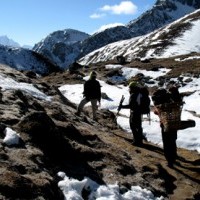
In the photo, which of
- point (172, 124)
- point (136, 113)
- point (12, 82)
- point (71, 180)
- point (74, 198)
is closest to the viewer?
point (74, 198)

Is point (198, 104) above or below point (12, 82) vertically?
below

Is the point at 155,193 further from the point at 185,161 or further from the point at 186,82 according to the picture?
the point at 186,82

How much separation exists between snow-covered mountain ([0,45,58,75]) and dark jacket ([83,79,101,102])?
318 ft

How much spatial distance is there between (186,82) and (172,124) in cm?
3692

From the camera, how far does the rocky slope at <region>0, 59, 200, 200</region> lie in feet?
32.2

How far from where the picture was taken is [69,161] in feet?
40.4

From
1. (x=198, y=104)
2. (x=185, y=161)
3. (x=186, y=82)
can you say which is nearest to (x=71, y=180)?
(x=185, y=161)

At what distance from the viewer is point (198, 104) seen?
122 ft

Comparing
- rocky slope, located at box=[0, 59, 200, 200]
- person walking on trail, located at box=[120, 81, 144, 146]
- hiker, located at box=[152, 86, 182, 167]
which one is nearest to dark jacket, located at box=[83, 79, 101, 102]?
rocky slope, located at box=[0, 59, 200, 200]

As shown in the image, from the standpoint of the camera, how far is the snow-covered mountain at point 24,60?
120125mm

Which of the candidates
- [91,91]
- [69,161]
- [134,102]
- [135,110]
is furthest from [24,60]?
[69,161]

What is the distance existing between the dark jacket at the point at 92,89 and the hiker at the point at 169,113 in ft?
20.5

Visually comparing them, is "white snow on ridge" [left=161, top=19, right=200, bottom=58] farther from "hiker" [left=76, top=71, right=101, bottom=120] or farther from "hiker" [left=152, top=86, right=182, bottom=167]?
"hiker" [left=152, top=86, right=182, bottom=167]

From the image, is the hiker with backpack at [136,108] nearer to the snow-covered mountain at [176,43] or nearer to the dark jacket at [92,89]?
the dark jacket at [92,89]
